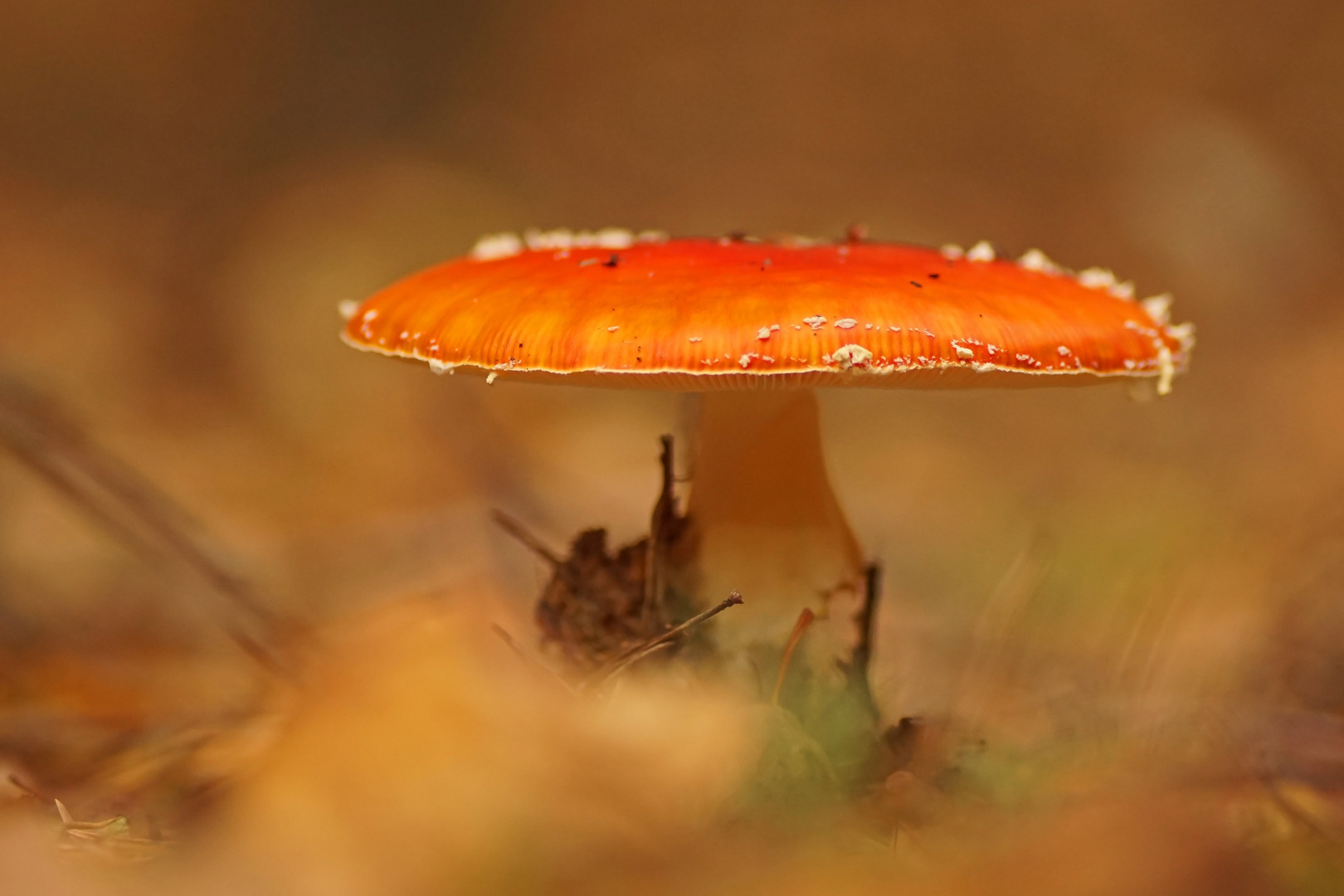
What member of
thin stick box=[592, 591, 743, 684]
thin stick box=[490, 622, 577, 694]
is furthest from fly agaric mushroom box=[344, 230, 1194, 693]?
thin stick box=[490, 622, 577, 694]

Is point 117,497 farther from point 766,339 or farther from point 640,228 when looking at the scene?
point 640,228

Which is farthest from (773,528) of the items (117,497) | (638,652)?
(117,497)

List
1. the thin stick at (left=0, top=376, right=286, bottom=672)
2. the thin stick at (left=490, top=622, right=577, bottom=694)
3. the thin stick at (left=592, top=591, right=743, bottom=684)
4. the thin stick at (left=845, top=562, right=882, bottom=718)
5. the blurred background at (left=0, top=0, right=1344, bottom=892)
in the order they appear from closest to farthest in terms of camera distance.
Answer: the thin stick at (left=490, top=622, right=577, bottom=694) → the thin stick at (left=592, top=591, right=743, bottom=684) → the thin stick at (left=845, top=562, right=882, bottom=718) → the thin stick at (left=0, top=376, right=286, bottom=672) → the blurred background at (left=0, top=0, right=1344, bottom=892)

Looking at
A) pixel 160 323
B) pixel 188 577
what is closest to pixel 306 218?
pixel 160 323

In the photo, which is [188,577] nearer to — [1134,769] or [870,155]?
[1134,769]

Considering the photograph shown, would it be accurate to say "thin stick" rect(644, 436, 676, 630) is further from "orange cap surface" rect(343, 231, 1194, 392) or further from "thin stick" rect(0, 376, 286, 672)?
"thin stick" rect(0, 376, 286, 672)

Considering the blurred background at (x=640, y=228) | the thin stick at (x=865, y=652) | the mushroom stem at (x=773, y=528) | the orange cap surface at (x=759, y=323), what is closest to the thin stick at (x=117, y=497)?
the blurred background at (x=640, y=228)
